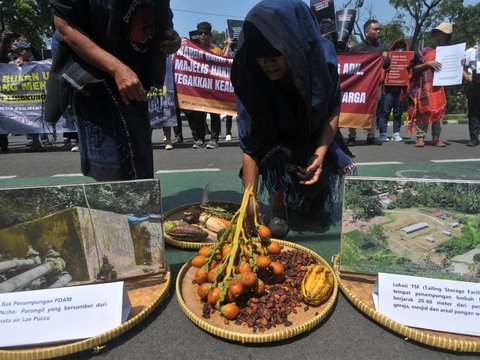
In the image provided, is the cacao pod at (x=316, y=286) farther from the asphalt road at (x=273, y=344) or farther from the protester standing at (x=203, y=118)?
the protester standing at (x=203, y=118)

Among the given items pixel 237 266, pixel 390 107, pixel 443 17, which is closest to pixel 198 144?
pixel 390 107

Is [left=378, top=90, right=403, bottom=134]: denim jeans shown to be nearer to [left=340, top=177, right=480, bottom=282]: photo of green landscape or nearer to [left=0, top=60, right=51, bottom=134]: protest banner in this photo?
[left=340, top=177, right=480, bottom=282]: photo of green landscape

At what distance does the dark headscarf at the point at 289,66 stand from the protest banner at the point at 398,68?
5028mm

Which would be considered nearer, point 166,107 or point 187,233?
point 187,233

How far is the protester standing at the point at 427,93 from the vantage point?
5430 millimetres


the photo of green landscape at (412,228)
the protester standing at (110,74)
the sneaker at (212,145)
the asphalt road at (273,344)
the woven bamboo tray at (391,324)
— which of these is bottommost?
the asphalt road at (273,344)

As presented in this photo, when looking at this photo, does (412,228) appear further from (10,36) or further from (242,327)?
(10,36)

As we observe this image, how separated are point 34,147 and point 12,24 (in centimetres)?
1344

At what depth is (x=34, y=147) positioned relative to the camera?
20.4ft

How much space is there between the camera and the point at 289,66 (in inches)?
61.9

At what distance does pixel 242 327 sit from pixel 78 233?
745 millimetres

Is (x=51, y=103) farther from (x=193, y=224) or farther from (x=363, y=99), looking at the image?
(x=363, y=99)

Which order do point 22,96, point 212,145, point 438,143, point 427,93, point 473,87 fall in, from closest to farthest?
point 427,93, point 473,87, point 438,143, point 212,145, point 22,96

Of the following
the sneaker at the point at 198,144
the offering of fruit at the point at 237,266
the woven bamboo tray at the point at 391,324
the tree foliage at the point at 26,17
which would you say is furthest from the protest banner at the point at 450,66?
the tree foliage at the point at 26,17
